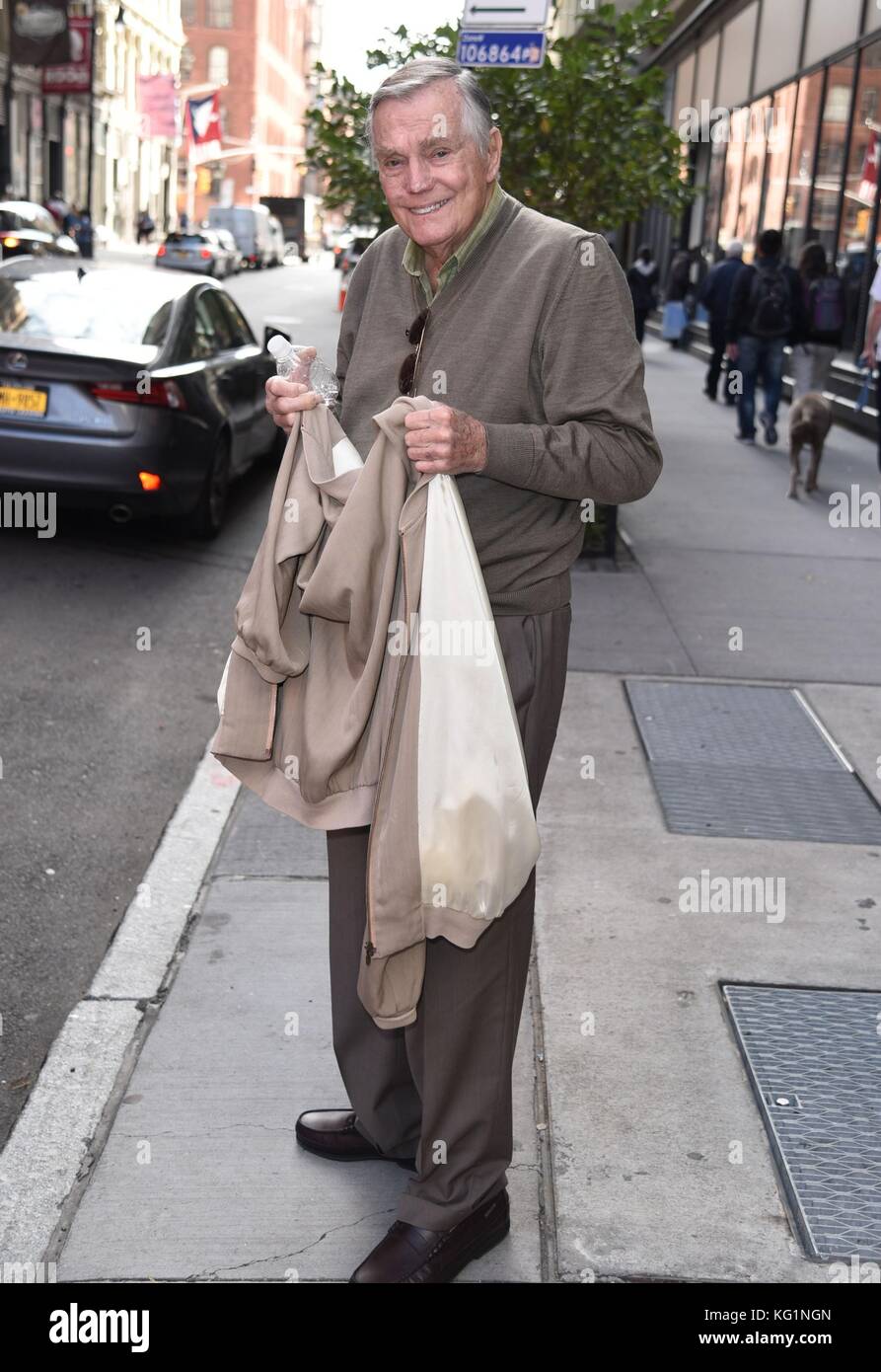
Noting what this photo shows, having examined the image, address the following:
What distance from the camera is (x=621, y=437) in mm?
2527

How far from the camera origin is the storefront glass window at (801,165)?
17.9m

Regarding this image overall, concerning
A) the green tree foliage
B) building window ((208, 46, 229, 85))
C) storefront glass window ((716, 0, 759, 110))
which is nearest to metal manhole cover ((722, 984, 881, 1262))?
the green tree foliage

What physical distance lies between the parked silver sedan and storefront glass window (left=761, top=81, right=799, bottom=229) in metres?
24.8

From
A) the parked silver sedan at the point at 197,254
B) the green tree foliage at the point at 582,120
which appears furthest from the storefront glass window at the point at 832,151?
the parked silver sedan at the point at 197,254

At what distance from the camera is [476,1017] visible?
2.69 meters

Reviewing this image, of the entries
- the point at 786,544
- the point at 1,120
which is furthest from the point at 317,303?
the point at 786,544

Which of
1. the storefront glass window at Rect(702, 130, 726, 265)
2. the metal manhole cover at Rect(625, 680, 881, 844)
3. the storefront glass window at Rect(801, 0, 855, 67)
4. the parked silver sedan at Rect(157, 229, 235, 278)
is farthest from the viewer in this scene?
the parked silver sedan at Rect(157, 229, 235, 278)

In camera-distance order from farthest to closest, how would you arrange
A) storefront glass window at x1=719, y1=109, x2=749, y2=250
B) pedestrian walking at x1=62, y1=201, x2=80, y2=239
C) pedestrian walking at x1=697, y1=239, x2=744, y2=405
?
1. pedestrian walking at x1=62, y1=201, x2=80, y2=239
2. storefront glass window at x1=719, y1=109, x2=749, y2=250
3. pedestrian walking at x1=697, y1=239, x2=744, y2=405

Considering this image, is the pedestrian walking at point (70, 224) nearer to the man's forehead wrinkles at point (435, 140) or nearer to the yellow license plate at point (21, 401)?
the yellow license plate at point (21, 401)

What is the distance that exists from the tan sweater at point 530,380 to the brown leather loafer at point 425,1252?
1.13 metres

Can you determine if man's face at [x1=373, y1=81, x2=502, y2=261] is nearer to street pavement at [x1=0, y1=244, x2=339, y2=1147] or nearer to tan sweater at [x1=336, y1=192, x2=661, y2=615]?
tan sweater at [x1=336, y1=192, x2=661, y2=615]

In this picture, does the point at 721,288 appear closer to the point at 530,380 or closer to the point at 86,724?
the point at 86,724

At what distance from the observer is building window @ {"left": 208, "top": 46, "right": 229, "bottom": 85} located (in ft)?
333
